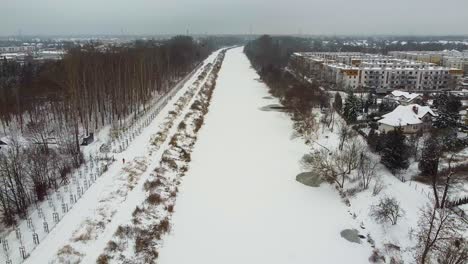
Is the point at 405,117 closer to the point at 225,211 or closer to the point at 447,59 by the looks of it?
the point at 225,211

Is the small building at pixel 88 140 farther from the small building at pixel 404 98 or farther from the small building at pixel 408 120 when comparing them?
the small building at pixel 404 98

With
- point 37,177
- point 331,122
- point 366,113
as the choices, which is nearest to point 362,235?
point 37,177

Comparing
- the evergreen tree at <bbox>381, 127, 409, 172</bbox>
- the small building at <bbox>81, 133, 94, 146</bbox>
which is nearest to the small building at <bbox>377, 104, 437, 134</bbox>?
the evergreen tree at <bbox>381, 127, 409, 172</bbox>

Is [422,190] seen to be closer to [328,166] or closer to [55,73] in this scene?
[328,166]

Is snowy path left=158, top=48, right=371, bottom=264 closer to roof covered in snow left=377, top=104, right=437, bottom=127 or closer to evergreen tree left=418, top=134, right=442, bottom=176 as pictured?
evergreen tree left=418, top=134, right=442, bottom=176

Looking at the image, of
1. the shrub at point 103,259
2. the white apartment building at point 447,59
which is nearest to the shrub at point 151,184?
the shrub at point 103,259
